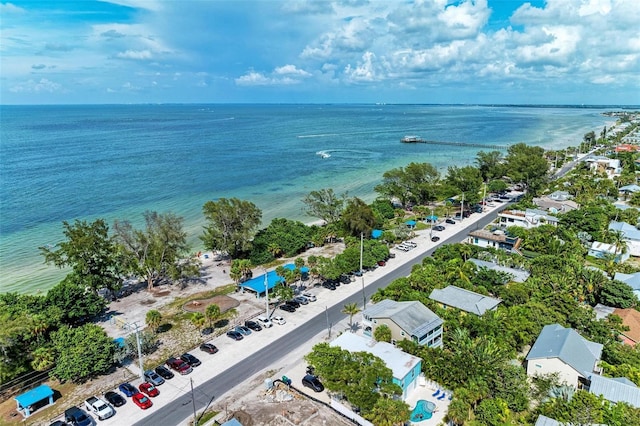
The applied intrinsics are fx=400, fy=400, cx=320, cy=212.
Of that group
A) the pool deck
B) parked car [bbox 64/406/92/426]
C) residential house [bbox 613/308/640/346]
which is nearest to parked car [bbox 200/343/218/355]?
parked car [bbox 64/406/92/426]

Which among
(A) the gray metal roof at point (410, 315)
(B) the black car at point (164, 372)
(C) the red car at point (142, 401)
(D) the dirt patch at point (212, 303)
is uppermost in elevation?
(A) the gray metal roof at point (410, 315)

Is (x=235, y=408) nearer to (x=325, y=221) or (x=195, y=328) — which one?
(x=195, y=328)

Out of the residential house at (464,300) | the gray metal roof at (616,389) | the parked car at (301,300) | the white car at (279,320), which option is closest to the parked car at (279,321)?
the white car at (279,320)

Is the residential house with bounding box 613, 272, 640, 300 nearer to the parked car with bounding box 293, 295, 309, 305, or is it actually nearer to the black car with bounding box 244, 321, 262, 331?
the parked car with bounding box 293, 295, 309, 305

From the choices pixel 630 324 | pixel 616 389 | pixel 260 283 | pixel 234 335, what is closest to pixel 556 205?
pixel 630 324

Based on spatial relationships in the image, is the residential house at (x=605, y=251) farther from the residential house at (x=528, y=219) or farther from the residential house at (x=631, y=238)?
the residential house at (x=528, y=219)

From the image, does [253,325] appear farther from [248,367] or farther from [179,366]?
[179,366]
